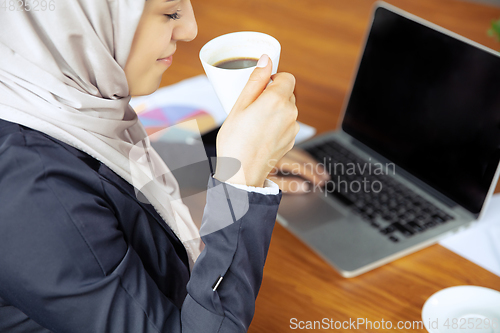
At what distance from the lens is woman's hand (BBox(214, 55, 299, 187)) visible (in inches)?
21.4

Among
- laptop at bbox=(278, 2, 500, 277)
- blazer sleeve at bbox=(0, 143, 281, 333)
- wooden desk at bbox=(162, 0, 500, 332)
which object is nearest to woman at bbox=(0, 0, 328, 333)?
blazer sleeve at bbox=(0, 143, 281, 333)

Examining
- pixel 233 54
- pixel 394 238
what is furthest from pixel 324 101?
pixel 233 54

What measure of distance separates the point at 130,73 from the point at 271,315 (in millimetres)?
433

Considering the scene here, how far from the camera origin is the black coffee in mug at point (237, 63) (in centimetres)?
60

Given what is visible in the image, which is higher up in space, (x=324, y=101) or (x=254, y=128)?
(x=254, y=128)

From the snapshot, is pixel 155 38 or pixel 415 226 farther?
pixel 415 226

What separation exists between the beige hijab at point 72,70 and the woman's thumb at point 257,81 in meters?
0.16

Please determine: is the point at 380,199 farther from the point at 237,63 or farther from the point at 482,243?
the point at 237,63

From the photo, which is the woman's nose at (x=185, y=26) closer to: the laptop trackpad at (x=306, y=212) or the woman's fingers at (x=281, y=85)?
the woman's fingers at (x=281, y=85)

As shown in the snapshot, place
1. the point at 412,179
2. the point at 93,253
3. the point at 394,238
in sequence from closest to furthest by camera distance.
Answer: the point at 93,253 → the point at 394,238 → the point at 412,179

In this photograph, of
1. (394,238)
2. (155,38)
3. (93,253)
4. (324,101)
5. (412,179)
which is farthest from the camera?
(324,101)

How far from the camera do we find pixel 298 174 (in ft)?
3.13

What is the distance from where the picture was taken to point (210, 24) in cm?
168

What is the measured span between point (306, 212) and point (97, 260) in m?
0.47
